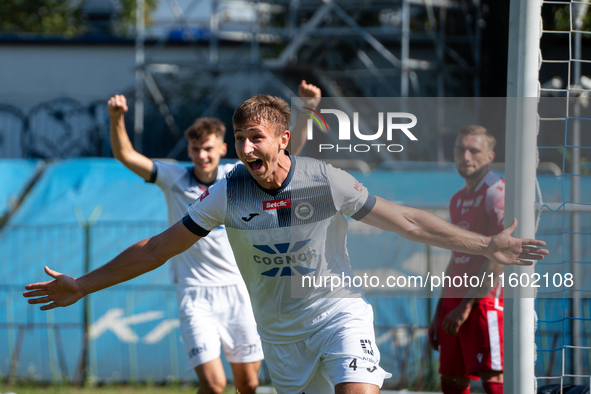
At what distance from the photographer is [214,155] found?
17.0 feet

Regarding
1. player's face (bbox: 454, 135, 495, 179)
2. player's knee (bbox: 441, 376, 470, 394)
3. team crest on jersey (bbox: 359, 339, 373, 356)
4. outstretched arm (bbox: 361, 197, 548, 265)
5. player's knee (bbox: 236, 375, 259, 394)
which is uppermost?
player's face (bbox: 454, 135, 495, 179)

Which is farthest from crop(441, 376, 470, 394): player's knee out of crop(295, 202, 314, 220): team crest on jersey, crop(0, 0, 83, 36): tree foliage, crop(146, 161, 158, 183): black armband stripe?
crop(0, 0, 83, 36): tree foliage

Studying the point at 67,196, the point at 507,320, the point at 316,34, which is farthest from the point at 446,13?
the point at 507,320

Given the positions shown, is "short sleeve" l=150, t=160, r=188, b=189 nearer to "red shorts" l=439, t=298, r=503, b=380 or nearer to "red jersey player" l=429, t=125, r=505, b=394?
"red jersey player" l=429, t=125, r=505, b=394

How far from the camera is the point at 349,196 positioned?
3.49m

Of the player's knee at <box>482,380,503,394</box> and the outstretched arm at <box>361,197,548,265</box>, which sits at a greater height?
the outstretched arm at <box>361,197,548,265</box>

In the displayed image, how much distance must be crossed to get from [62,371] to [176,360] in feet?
4.58

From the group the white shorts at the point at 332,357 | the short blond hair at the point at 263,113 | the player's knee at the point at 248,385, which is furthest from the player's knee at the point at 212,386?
the short blond hair at the point at 263,113

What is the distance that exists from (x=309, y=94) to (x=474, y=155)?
4.56 ft

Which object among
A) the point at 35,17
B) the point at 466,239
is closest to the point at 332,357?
the point at 466,239

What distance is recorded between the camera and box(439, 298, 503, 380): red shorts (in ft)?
14.9

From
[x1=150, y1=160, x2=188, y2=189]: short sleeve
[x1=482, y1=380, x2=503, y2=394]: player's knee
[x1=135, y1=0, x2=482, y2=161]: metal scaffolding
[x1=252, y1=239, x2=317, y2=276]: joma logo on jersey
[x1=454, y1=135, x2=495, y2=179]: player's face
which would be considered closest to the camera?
[x1=252, y1=239, x2=317, y2=276]: joma logo on jersey

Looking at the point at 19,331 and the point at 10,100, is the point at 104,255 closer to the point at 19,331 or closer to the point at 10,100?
the point at 19,331

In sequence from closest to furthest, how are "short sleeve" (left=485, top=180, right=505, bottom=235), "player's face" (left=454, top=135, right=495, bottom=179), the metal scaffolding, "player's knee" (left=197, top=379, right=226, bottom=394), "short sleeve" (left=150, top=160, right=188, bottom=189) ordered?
"short sleeve" (left=485, top=180, right=505, bottom=235), "player's face" (left=454, top=135, right=495, bottom=179), "player's knee" (left=197, top=379, right=226, bottom=394), "short sleeve" (left=150, top=160, right=188, bottom=189), the metal scaffolding
